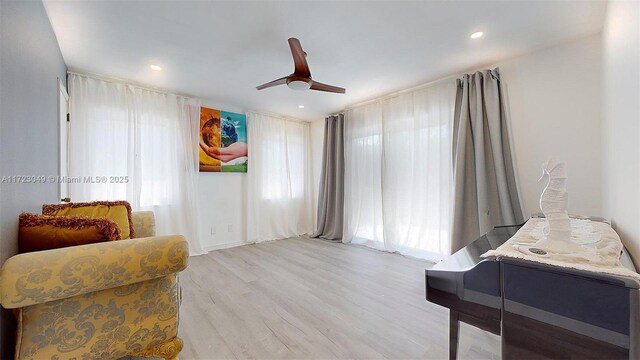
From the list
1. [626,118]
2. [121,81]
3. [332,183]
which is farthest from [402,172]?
[121,81]

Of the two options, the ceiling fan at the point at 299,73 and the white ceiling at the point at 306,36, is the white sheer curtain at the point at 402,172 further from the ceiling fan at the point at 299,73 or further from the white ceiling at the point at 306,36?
the ceiling fan at the point at 299,73

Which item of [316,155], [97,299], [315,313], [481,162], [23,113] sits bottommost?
[315,313]

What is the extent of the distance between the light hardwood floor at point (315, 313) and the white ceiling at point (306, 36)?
7.68 ft

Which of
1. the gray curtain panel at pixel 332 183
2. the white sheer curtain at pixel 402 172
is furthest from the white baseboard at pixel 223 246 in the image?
the white sheer curtain at pixel 402 172

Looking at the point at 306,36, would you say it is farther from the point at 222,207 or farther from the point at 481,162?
the point at 222,207

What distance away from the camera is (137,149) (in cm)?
301

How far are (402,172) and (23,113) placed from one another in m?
3.53

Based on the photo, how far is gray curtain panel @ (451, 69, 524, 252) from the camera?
7.97ft

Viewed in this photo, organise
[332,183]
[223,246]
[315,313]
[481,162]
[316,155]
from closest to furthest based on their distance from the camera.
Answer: [315,313] → [481,162] → [223,246] → [332,183] → [316,155]

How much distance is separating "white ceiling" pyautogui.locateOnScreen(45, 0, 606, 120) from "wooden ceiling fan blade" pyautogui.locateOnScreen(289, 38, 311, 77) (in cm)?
19

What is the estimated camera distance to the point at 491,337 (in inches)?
61.7

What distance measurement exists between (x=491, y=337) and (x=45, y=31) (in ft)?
12.4

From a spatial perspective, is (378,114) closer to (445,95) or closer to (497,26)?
(445,95)

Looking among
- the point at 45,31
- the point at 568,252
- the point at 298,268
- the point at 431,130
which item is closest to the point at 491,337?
the point at 568,252
